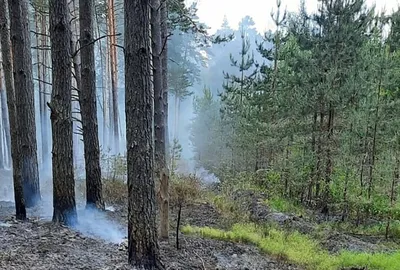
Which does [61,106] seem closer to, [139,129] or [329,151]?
[139,129]

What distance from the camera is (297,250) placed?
6.52 metres

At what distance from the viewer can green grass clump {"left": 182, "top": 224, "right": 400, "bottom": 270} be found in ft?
19.7

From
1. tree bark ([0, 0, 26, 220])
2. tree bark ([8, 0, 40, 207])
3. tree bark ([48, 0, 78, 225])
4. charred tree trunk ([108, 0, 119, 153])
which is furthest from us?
charred tree trunk ([108, 0, 119, 153])

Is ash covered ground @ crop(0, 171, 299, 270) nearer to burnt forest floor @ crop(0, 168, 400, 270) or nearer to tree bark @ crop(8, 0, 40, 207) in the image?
burnt forest floor @ crop(0, 168, 400, 270)

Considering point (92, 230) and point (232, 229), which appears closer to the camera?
point (92, 230)

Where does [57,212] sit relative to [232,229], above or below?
above

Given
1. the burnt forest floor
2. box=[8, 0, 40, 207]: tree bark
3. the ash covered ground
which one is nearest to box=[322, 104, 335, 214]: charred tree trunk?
the burnt forest floor

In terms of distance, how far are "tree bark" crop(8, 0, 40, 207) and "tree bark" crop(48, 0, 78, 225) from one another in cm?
131

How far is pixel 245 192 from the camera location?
13.4 meters

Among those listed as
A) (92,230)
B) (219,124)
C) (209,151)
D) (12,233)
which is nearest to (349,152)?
(92,230)

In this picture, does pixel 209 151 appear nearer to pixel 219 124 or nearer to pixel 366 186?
pixel 219 124

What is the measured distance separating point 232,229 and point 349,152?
5696 mm

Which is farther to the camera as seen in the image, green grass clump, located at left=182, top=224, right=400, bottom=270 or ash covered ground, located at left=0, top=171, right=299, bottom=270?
green grass clump, located at left=182, top=224, right=400, bottom=270

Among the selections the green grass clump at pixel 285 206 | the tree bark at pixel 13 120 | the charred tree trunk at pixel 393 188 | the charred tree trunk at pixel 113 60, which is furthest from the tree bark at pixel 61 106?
the charred tree trunk at pixel 113 60
